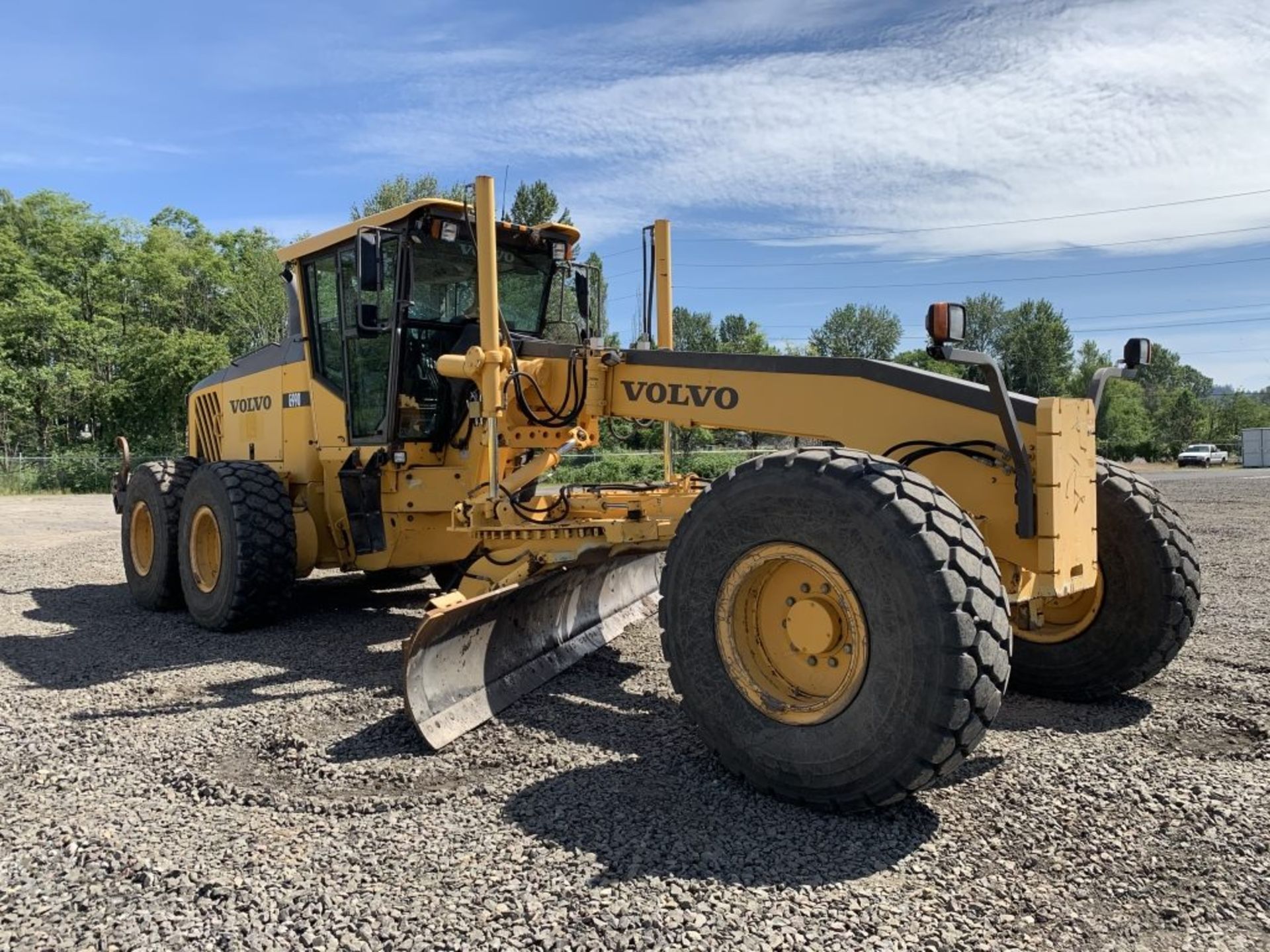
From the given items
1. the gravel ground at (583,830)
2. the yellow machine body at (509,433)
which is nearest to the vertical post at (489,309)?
the yellow machine body at (509,433)

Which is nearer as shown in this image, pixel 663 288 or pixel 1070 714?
pixel 1070 714

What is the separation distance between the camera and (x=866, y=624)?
3.27 m

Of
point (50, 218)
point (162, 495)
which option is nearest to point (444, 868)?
point (162, 495)

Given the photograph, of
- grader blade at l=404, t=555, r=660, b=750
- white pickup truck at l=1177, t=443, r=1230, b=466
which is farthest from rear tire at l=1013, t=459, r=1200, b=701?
white pickup truck at l=1177, t=443, r=1230, b=466

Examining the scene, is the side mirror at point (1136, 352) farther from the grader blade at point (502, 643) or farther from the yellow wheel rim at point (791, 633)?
the grader blade at point (502, 643)

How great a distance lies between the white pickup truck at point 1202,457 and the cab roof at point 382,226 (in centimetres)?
5475

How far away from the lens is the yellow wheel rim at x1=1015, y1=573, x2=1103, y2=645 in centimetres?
450

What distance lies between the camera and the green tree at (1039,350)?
6856cm

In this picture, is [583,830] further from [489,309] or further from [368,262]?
[368,262]

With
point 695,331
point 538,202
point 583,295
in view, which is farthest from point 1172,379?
point 583,295

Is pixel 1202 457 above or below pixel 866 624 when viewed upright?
below

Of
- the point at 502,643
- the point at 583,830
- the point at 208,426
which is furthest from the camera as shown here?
the point at 208,426

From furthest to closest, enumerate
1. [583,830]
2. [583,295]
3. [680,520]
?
[583,295] → [680,520] → [583,830]

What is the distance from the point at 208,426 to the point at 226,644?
330cm
